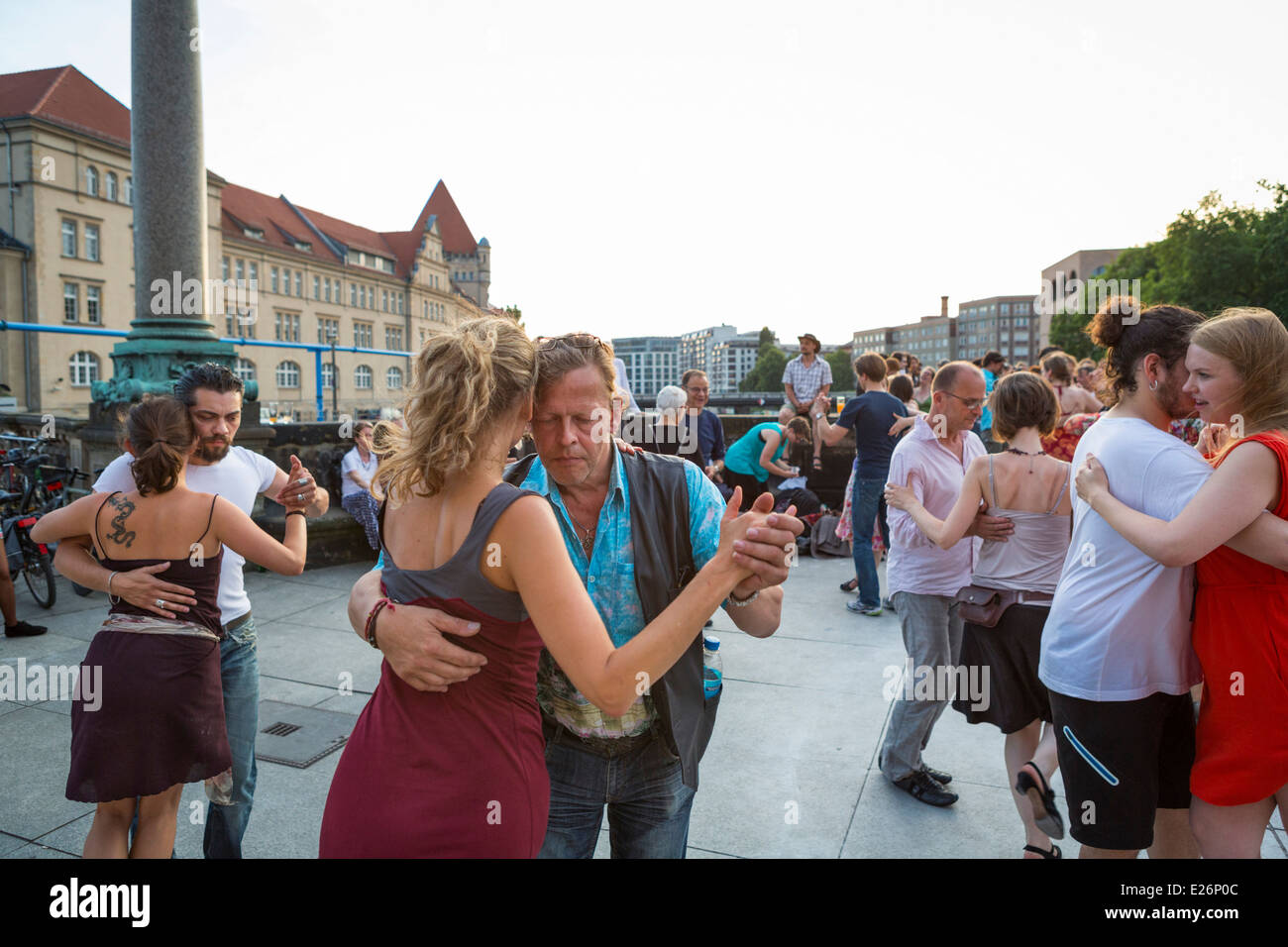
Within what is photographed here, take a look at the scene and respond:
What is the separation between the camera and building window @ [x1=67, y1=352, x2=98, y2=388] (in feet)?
135

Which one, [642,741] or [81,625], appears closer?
[642,741]

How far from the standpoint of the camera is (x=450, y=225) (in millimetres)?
95750

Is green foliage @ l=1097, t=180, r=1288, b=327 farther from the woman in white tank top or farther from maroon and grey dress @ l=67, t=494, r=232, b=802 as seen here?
maroon and grey dress @ l=67, t=494, r=232, b=802

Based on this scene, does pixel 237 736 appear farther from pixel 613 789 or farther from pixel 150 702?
pixel 613 789

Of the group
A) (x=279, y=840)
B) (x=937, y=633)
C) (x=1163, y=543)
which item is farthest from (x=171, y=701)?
(x=937, y=633)

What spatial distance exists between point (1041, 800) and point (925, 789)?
2.87 ft

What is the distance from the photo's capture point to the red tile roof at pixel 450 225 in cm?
9519

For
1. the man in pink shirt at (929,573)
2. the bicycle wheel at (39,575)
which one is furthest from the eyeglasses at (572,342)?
the bicycle wheel at (39,575)
